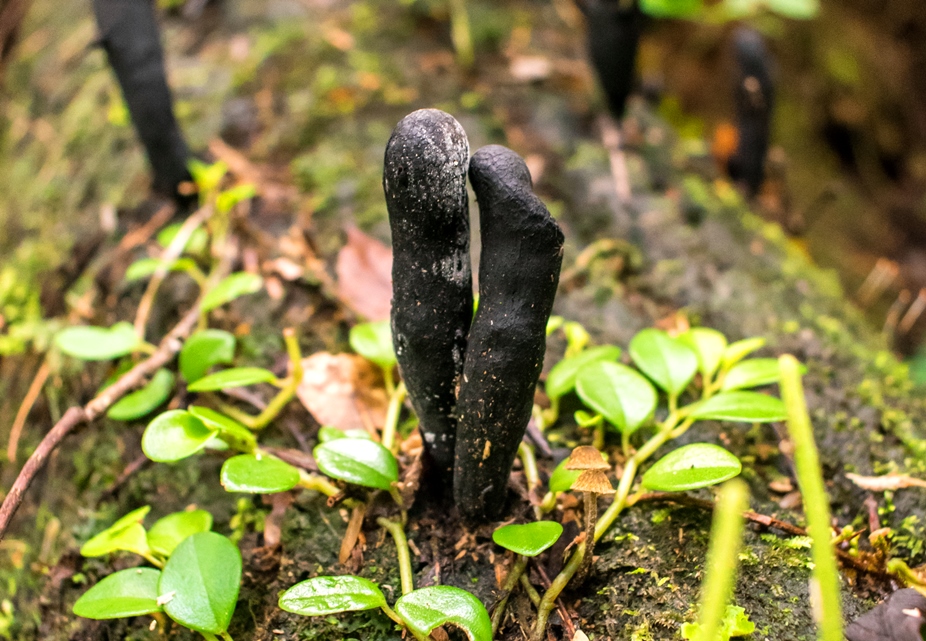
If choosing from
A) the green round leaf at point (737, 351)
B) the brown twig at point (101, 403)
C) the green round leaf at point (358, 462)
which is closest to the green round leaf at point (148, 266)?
the brown twig at point (101, 403)

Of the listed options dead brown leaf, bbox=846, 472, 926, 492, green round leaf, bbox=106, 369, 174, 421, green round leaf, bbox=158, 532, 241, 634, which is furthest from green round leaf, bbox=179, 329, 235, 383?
dead brown leaf, bbox=846, 472, 926, 492

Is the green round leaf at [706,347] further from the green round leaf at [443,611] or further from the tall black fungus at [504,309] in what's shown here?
the green round leaf at [443,611]

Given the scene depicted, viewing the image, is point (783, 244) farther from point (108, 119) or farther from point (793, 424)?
point (108, 119)

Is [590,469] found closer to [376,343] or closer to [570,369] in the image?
[570,369]

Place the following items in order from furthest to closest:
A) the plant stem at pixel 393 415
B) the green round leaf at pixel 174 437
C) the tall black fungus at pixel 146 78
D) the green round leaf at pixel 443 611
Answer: the tall black fungus at pixel 146 78 < the plant stem at pixel 393 415 < the green round leaf at pixel 174 437 < the green round leaf at pixel 443 611

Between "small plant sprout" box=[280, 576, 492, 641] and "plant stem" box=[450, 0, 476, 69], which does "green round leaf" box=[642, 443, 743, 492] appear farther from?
"plant stem" box=[450, 0, 476, 69]

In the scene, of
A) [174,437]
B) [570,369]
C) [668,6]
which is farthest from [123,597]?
[668,6]
